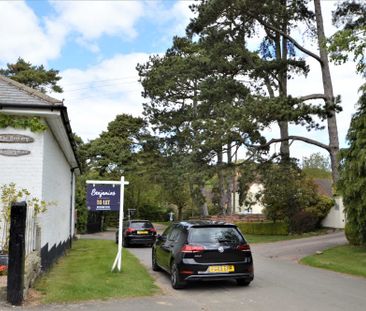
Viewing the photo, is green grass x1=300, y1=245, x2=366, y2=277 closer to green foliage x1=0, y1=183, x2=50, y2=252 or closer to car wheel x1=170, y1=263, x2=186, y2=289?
car wheel x1=170, y1=263, x2=186, y2=289

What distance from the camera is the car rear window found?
10570 mm

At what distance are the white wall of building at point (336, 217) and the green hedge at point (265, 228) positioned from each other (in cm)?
301

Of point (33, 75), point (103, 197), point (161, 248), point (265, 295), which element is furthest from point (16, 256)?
point (33, 75)

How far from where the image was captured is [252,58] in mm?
27422

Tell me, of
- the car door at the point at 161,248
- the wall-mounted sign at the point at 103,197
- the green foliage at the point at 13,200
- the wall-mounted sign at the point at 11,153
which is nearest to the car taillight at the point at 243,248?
the car door at the point at 161,248

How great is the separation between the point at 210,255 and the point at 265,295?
147cm

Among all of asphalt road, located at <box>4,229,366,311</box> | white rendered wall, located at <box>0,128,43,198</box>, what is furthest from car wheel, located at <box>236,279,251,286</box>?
white rendered wall, located at <box>0,128,43,198</box>

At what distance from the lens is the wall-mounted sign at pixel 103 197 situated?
1298cm

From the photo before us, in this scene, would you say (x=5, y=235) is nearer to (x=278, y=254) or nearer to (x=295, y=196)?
(x=278, y=254)

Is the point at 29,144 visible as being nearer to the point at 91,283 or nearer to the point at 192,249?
the point at 91,283

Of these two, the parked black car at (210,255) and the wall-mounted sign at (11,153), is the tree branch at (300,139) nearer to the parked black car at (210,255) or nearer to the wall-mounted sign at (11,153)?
the parked black car at (210,255)

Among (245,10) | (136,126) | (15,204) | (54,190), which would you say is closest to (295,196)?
(245,10)

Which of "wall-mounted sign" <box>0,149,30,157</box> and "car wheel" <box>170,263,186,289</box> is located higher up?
"wall-mounted sign" <box>0,149,30,157</box>

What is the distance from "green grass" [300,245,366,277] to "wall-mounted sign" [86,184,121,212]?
7.00 m
